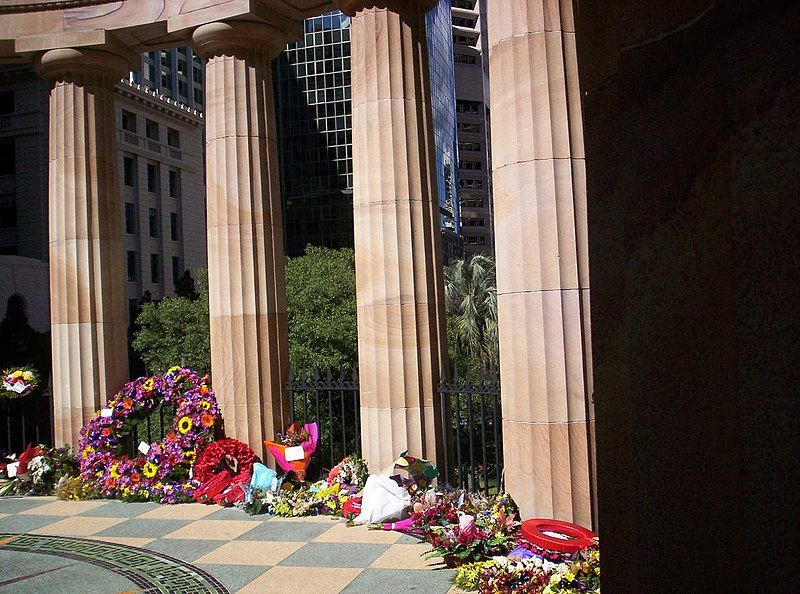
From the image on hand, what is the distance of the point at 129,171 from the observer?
256 feet

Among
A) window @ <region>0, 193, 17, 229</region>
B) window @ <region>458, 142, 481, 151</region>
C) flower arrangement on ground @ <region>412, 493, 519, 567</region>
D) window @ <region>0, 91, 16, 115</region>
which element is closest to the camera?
flower arrangement on ground @ <region>412, 493, 519, 567</region>

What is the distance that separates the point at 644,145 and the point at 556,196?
27.8ft

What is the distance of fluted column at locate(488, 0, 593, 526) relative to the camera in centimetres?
1077

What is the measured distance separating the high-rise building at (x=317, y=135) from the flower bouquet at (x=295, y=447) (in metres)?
78.7

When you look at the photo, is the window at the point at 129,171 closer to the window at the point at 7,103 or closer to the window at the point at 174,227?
the window at the point at 174,227

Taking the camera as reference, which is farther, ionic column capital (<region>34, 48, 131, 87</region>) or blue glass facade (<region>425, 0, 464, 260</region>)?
blue glass facade (<region>425, 0, 464, 260</region>)

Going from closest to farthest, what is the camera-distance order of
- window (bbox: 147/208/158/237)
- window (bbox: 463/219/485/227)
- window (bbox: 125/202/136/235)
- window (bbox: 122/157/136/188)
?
window (bbox: 125/202/136/235) < window (bbox: 122/157/136/188) < window (bbox: 147/208/158/237) < window (bbox: 463/219/485/227)

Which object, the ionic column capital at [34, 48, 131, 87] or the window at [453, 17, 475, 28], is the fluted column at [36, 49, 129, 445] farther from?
the window at [453, 17, 475, 28]

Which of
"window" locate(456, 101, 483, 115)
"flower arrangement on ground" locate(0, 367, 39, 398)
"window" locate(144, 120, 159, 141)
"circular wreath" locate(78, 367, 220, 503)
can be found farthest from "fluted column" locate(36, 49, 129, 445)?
"window" locate(456, 101, 483, 115)

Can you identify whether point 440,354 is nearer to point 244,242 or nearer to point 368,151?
point 368,151

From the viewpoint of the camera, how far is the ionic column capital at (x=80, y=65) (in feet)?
60.9

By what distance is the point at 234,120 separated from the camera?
17094 millimetres

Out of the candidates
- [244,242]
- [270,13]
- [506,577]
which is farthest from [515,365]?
[270,13]

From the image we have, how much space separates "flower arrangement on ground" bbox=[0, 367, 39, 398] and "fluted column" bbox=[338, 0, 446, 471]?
33.2ft
